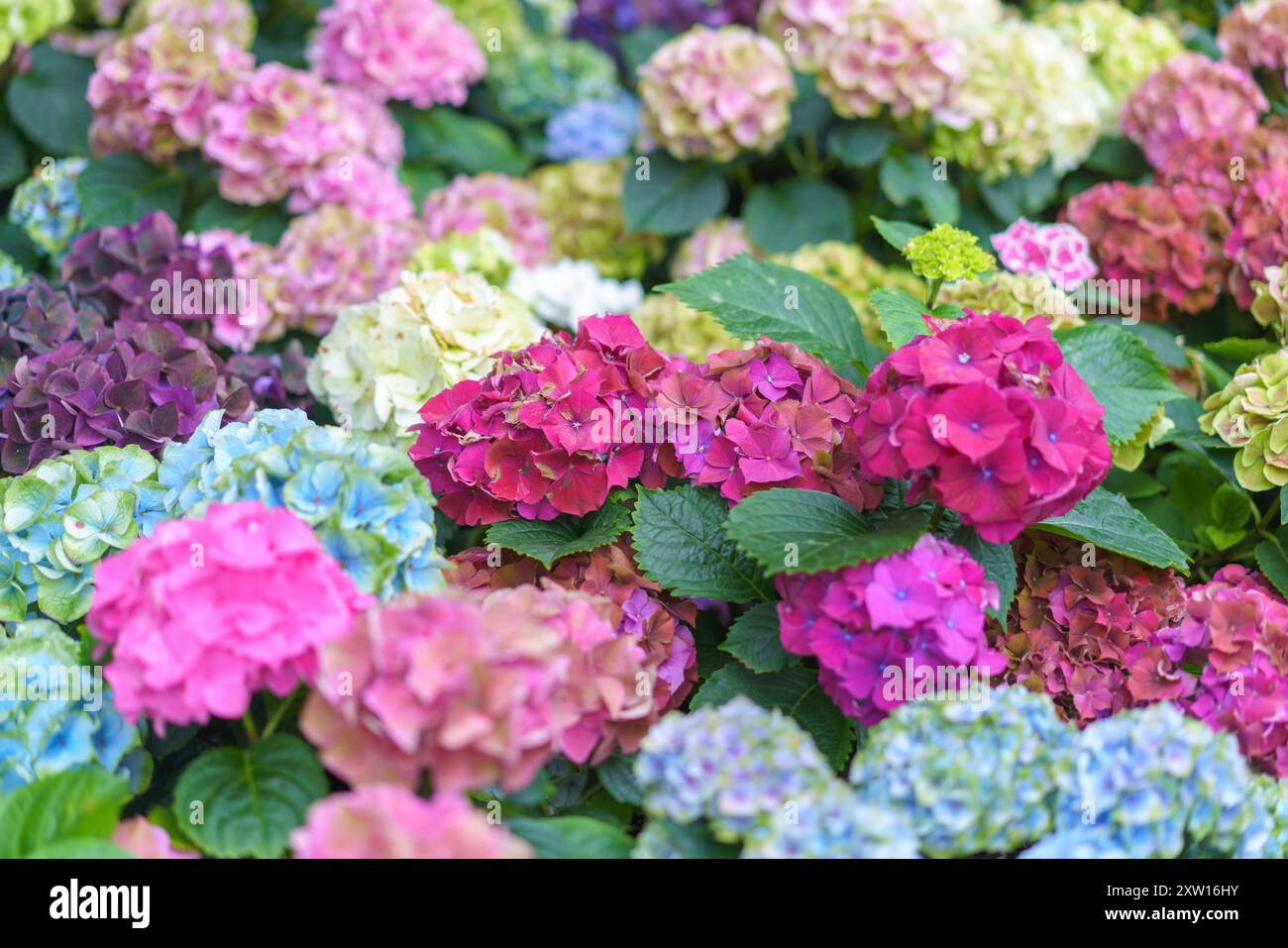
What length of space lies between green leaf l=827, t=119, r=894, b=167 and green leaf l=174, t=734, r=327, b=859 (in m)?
2.32

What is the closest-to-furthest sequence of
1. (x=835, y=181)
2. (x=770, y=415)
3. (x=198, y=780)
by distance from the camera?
(x=198, y=780) → (x=770, y=415) → (x=835, y=181)

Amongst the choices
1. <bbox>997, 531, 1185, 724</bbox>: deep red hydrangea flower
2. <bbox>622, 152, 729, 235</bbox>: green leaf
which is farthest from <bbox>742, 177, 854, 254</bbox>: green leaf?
<bbox>997, 531, 1185, 724</bbox>: deep red hydrangea flower

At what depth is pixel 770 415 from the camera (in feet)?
6.12

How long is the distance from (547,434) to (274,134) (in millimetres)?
1536

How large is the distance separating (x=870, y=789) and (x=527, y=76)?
3267 mm

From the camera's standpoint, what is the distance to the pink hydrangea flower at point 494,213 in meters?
3.26

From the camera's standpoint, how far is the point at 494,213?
326 centimetres

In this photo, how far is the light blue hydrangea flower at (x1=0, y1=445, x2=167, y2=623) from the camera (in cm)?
177

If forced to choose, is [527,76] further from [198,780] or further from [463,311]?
[198,780]

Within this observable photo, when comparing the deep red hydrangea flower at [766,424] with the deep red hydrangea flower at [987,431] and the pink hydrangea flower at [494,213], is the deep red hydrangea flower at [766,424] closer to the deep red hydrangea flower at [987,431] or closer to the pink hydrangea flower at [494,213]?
the deep red hydrangea flower at [987,431]

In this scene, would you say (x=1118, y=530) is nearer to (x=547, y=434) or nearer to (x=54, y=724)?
(x=547, y=434)

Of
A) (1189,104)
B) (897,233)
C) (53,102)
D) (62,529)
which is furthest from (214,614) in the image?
(1189,104)

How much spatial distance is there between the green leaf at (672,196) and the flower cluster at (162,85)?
106 cm

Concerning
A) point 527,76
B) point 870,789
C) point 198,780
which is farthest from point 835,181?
point 198,780
